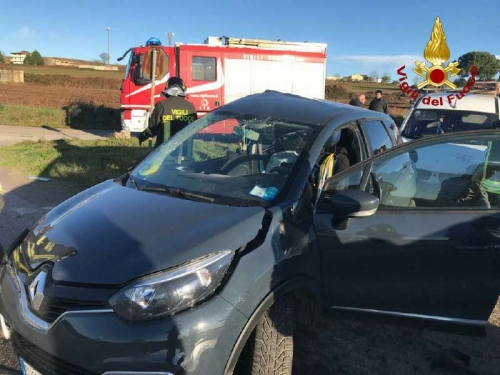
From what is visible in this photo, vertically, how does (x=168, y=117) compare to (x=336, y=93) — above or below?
below

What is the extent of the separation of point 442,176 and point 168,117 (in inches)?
156

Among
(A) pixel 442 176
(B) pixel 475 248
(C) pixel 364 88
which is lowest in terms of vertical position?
(B) pixel 475 248

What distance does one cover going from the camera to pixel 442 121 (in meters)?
7.77

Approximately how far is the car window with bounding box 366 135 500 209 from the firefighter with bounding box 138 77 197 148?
3.75m

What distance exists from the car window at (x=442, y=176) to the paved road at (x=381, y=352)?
94 centimetres

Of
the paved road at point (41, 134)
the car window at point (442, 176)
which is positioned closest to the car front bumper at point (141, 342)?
the car window at point (442, 176)

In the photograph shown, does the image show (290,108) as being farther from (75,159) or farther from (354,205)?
(75,159)

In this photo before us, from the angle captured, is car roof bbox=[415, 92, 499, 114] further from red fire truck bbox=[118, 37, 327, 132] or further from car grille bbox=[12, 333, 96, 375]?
car grille bbox=[12, 333, 96, 375]

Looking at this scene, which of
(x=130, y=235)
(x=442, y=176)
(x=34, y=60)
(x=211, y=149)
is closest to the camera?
(x=130, y=235)

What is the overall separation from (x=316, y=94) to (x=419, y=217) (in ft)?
41.1

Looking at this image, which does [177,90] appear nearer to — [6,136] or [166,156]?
[166,156]

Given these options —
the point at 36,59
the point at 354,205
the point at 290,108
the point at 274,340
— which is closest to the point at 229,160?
the point at 290,108

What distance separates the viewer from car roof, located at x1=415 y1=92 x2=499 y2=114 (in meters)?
7.59

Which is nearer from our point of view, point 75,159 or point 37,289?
point 37,289
